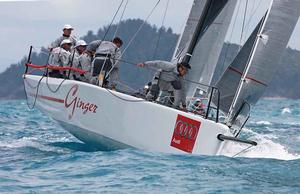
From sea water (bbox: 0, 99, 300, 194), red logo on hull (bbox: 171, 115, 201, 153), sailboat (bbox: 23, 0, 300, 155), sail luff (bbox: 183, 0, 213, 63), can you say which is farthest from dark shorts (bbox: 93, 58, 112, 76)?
red logo on hull (bbox: 171, 115, 201, 153)

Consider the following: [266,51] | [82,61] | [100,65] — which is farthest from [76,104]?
[266,51]

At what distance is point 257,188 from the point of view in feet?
23.1

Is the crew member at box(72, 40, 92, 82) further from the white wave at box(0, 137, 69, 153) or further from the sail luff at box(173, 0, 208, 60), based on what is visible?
the sail luff at box(173, 0, 208, 60)

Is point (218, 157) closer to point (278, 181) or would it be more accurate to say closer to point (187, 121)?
point (187, 121)

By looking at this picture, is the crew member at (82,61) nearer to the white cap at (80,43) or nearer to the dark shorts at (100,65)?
the white cap at (80,43)

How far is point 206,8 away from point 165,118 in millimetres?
2402

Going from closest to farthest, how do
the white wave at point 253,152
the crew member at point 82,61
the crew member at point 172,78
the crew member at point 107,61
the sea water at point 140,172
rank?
the sea water at point 140,172 → the white wave at point 253,152 → the crew member at point 172,78 → the crew member at point 107,61 → the crew member at point 82,61

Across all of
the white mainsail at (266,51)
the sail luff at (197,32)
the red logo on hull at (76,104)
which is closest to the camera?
the red logo on hull at (76,104)

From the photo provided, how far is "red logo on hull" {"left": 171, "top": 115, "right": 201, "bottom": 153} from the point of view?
28.5 feet

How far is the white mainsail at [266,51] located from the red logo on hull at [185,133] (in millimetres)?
879

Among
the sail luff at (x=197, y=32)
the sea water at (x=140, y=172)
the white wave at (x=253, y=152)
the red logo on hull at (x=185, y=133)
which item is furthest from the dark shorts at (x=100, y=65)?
the white wave at (x=253, y=152)

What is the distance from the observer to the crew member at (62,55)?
1022cm

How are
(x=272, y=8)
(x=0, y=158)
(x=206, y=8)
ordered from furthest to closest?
(x=206, y=8) < (x=272, y=8) < (x=0, y=158)

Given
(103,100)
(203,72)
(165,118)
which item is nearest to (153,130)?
(165,118)
